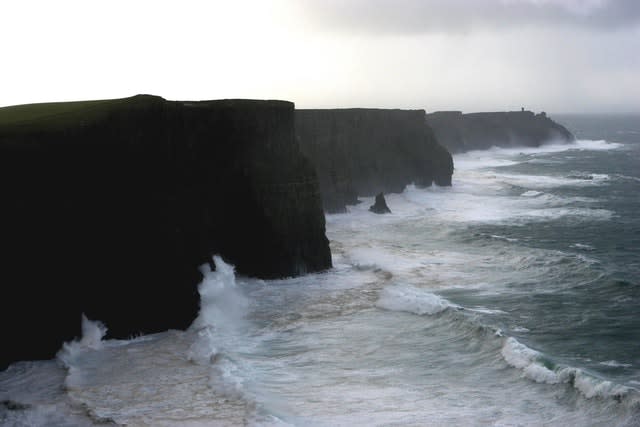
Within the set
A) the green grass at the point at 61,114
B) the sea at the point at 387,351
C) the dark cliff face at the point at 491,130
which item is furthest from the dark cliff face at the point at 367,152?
the dark cliff face at the point at 491,130

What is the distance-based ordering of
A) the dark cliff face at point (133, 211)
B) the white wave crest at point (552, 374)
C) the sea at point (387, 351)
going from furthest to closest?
the dark cliff face at point (133, 211) → the white wave crest at point (552, 374) → the sea at point (387, 351)

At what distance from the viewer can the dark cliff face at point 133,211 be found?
2702cm

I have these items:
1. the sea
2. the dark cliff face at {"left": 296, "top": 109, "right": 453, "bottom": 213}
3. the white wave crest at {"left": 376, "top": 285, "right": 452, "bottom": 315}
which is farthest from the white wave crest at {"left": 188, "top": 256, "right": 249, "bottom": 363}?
the dark cliff face at {"left": 296, "top": 109, "right": 453, "bottom": 213}

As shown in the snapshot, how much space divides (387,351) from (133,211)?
40.0 feet

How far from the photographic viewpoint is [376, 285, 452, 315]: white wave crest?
32000mm

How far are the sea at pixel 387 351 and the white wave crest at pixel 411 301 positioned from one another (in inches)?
4.0

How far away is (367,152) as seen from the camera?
7331 centimetres

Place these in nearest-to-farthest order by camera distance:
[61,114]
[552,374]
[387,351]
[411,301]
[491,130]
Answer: [552,374], [387,351], [61,114], [411,301], [491,130]

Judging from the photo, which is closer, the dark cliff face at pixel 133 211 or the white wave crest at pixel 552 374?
the white wave crest at pixel 552 374

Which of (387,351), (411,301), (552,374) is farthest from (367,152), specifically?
(552,374)

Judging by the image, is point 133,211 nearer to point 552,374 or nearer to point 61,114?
point 61,114

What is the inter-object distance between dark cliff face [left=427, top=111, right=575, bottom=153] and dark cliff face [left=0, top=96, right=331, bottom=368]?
9520cm

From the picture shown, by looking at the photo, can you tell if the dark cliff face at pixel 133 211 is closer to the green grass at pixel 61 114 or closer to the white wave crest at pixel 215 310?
the green grass at pixel 61 114

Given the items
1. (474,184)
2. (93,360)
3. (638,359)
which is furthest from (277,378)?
(474,184)
